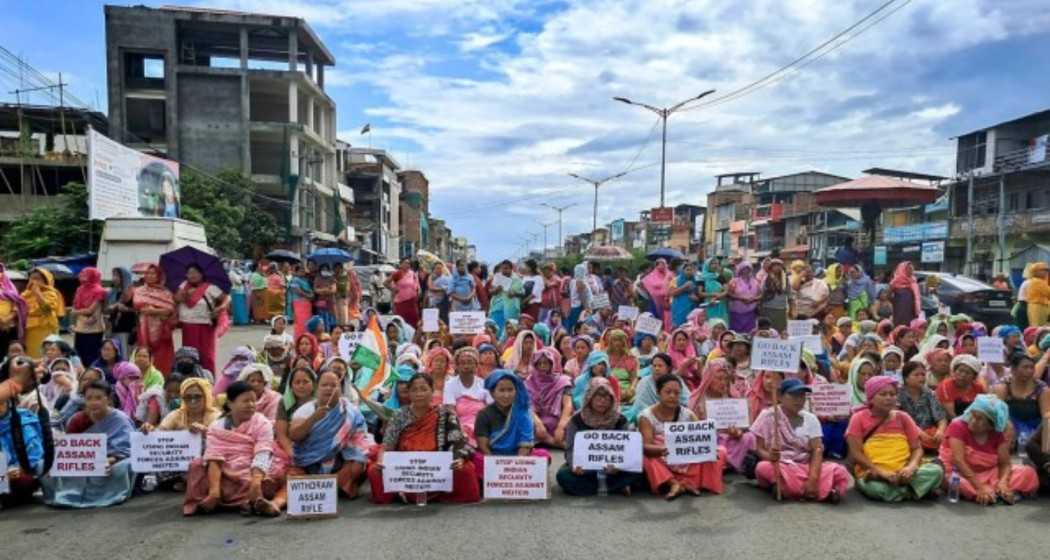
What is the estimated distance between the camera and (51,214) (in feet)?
92.3

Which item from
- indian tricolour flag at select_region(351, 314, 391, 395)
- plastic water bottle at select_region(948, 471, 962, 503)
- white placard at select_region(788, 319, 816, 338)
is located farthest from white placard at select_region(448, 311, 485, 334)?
plastic water bottle at select_region(948, 471, 962, 503)

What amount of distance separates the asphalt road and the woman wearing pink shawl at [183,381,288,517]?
11cm

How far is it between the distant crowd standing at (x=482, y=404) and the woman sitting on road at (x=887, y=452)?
0.05ft

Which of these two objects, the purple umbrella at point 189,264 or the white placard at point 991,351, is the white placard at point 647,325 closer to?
the white placard at point 991,351

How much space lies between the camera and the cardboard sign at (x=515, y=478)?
5.56 m

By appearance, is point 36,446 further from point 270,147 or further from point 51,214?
point 270,147

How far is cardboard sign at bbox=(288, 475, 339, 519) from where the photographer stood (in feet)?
16.9

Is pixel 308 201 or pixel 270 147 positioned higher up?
pixel 270 147

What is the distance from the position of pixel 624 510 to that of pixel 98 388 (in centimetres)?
408

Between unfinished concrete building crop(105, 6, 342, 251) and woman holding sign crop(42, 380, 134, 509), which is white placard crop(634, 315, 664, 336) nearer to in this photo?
woman holding sign crop(42, 380, 134, 509)

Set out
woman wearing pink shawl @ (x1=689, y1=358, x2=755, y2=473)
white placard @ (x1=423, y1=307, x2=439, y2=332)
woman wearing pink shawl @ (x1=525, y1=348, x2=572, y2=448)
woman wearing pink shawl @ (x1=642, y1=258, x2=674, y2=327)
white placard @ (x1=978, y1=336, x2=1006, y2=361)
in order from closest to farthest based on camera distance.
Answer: woman wearing pink shawl @ (x1=689, y1=358, x2=755, y2=473), woman wearing pink shawl @ (x1=525, y1=348, x2=572, y2=448), white placard @ (x1=978, y1=336, x2=1006, y2=361), white placard @ (x1=423, y1=307, x2=439, y2=332), woman wearing pink shawl @ (x1=642, y1=258, x2=674, y2=327)

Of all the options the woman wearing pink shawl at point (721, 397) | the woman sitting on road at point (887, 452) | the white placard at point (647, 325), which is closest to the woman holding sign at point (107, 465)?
the woman wearing pink shawl at point (721, 397)

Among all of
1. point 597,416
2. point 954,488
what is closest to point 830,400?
point 954,488

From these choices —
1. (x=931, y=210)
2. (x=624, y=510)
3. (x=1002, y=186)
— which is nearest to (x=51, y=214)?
(x=624, y=510)
